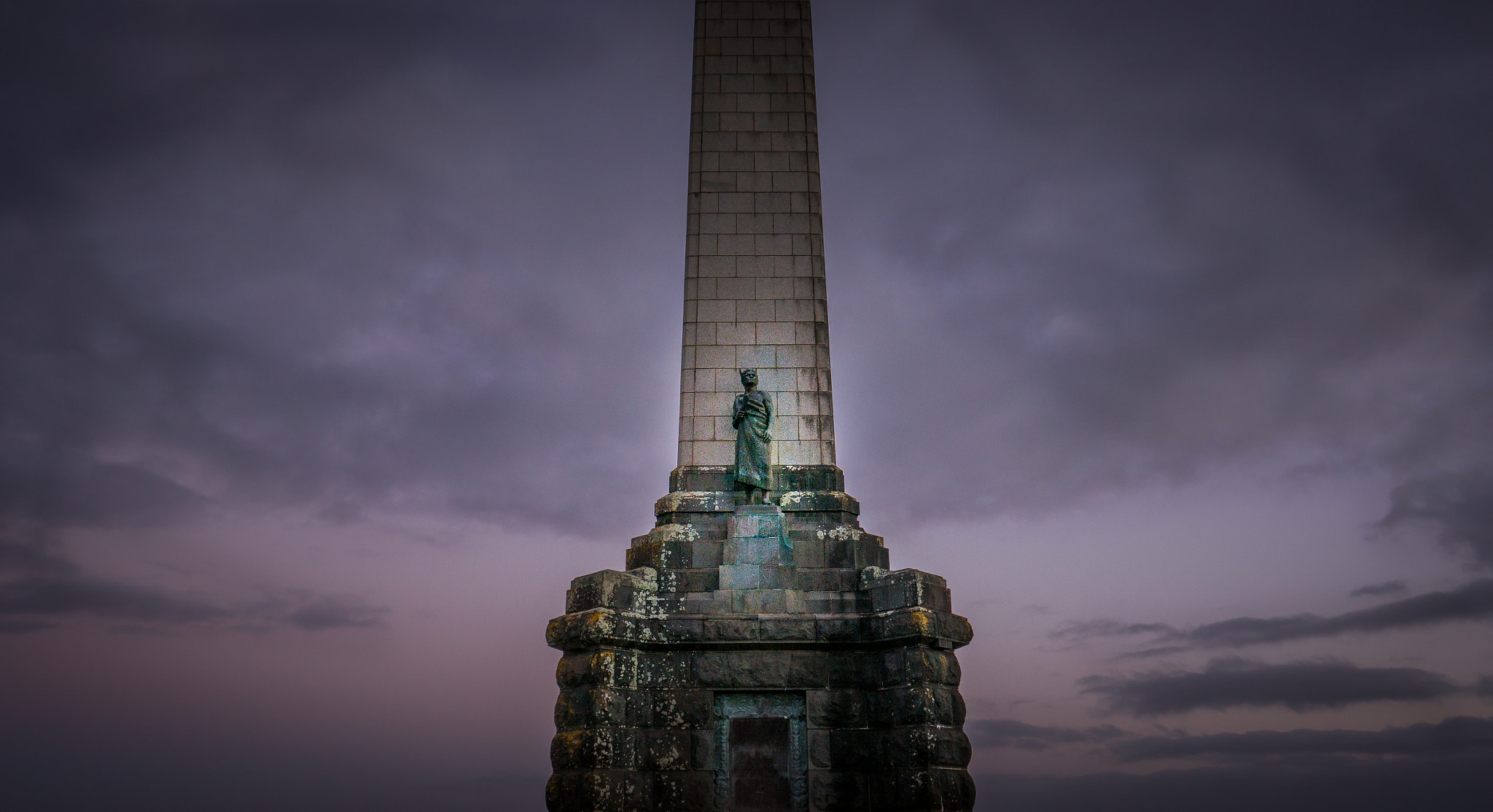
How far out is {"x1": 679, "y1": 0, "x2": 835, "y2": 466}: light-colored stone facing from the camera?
13.2 meters

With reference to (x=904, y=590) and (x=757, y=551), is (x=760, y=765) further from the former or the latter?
(x=904, y=590)

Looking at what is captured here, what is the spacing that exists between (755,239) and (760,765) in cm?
755

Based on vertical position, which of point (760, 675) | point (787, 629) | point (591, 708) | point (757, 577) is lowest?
point (591, 708)

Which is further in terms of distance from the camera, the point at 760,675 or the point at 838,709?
the point at 760,675

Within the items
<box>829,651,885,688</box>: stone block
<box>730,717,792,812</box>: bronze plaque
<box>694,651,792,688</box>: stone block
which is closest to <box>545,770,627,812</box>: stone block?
<box>730,717,792,812</box>: bronze plaque

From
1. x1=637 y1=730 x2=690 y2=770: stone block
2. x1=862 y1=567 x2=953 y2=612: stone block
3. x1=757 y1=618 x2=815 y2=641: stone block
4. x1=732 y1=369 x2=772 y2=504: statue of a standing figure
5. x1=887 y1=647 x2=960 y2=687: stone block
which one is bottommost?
x1=637 y1=730 x2=690 y2=770: stone block

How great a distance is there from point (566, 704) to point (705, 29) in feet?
36.1

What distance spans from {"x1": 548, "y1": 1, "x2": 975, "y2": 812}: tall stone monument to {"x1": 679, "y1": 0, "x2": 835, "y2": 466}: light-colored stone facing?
40 millimetres

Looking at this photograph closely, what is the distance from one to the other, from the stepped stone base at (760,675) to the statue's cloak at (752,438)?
0.62 m

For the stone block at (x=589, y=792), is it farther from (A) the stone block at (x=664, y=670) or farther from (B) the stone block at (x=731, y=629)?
(B) the stone block at (x=731, y=629)

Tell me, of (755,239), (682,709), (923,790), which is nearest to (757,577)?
(682,709)

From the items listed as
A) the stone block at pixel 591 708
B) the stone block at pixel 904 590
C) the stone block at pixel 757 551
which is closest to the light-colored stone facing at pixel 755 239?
the stone block at pixel 757 551

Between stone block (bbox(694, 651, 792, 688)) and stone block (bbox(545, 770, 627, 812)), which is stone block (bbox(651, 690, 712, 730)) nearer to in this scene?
stone block (bbox(694, 651, 792, 688))

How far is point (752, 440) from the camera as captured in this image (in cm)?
1248
